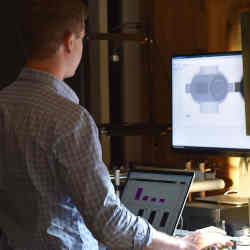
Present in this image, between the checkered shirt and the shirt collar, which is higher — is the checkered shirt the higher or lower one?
the lower one

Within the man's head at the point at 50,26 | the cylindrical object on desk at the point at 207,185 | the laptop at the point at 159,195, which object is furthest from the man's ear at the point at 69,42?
the cylindrical object on desk at the point at 207,185

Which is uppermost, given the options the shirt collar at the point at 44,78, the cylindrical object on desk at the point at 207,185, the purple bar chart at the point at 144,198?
the shirt collar at the point at 44,78

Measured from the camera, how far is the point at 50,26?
4.42ft

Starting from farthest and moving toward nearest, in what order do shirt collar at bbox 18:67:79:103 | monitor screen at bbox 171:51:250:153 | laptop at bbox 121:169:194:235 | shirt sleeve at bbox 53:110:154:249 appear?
monitor screen at bbox 171:51:250:153 < laptop at bbox 121:169:194:235 < shirt collar at bbox 18:67:79:103 < shirt sleeve at bbox 53:110:154:249

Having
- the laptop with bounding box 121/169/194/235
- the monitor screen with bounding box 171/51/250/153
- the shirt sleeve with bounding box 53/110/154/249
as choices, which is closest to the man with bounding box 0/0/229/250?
the shirt sleeve with bounding box 53/110/154/249

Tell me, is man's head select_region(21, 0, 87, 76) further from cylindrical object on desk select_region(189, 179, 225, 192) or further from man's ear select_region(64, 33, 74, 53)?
cylindrical object on desk select_region(189, 179, 225, 192)

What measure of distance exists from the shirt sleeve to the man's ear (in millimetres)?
178

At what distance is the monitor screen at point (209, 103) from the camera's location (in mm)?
2092

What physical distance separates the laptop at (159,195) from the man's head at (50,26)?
69cm

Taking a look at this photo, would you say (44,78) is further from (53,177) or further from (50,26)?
(53,177)

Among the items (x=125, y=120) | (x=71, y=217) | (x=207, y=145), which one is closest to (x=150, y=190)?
(x=207, y=145)

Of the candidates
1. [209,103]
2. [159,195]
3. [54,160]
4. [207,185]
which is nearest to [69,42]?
[54,160]

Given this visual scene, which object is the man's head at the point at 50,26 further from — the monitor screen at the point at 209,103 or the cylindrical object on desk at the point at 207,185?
the cylindrical object on desk at the point at 207,185

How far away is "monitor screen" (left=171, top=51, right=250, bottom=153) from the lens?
6.86ft
